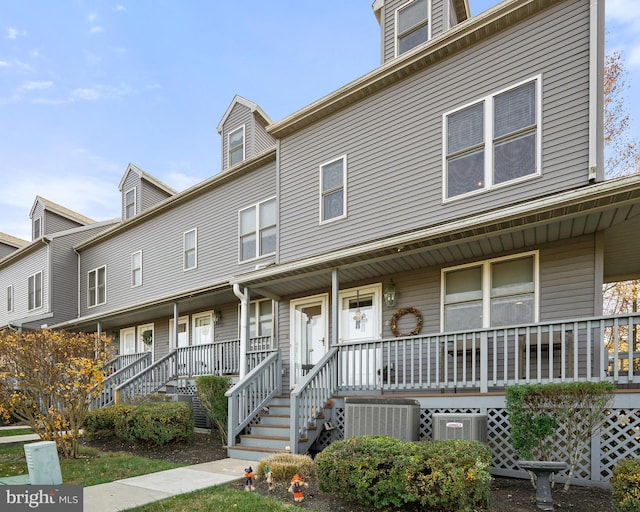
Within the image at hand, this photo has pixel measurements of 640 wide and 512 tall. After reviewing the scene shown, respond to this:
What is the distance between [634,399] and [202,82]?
3066cm

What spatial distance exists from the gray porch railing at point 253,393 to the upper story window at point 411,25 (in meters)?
6.94

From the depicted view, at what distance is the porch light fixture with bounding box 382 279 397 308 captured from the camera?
9375mm

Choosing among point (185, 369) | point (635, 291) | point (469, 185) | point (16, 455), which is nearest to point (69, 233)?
point (185, 369)

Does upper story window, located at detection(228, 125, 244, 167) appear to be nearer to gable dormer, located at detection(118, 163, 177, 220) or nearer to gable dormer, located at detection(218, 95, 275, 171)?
gable dormer, located at detection(218, 95, 275, 171)

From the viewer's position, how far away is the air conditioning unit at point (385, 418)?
22.1 feet

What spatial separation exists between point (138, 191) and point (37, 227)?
7299 millimetres

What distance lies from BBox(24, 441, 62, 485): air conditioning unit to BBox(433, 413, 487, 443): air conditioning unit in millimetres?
4440

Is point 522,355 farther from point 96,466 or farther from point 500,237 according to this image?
point 96,466

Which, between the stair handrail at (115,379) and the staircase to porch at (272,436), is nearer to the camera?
the staircase to porch at (272,436)

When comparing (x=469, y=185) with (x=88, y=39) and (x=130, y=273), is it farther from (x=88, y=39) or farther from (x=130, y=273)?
(x=88, y=39)

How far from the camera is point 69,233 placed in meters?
21.2

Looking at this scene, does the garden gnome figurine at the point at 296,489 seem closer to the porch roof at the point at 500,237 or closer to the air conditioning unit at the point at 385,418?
the air conditioning unit at the point at 385,418

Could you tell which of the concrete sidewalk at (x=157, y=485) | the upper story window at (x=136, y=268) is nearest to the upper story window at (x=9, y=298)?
the upper story window at (x=136, y=268)

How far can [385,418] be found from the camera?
22.5 feet
